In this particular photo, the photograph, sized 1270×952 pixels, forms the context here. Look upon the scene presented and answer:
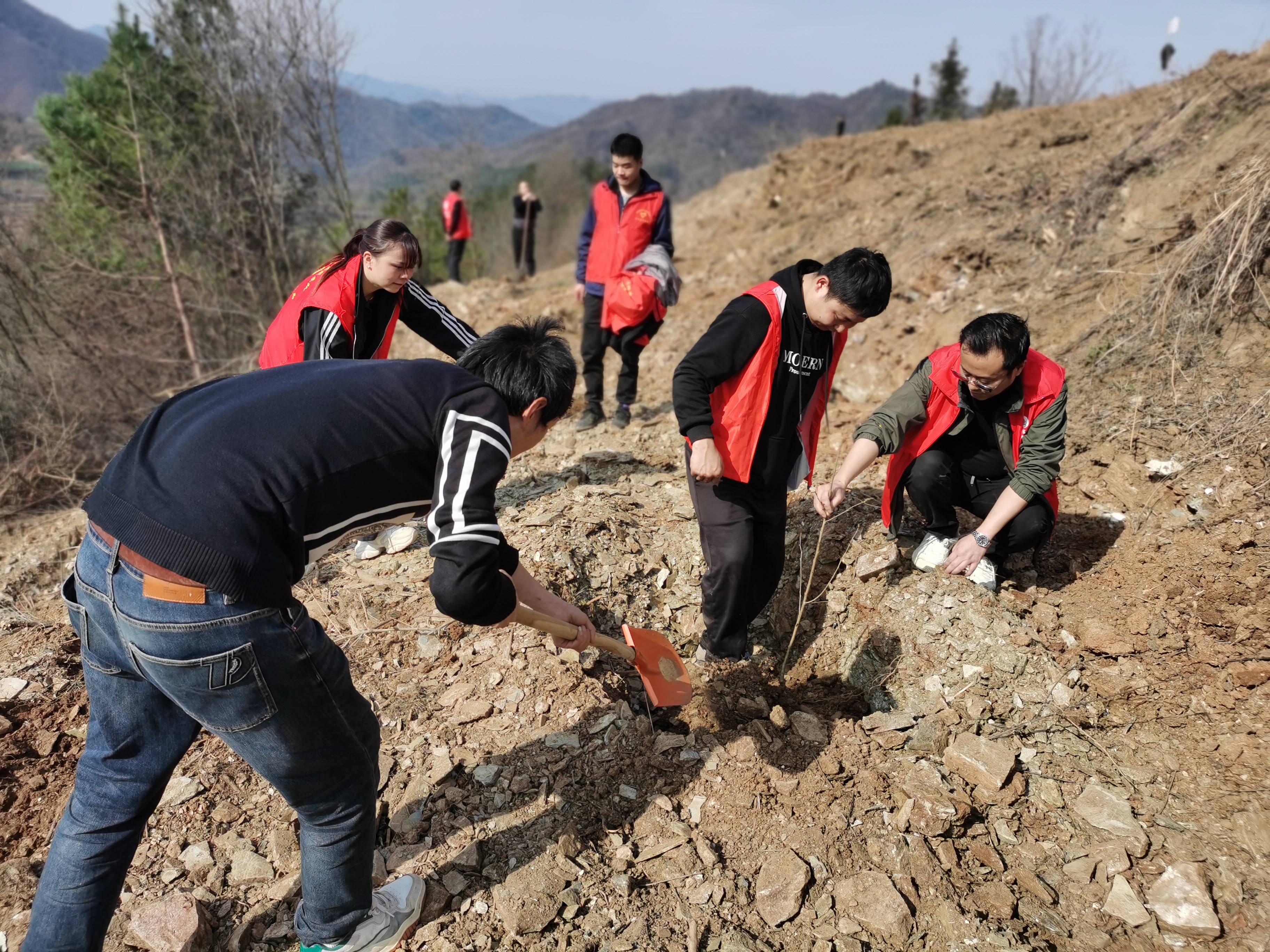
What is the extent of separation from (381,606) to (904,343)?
158 inches

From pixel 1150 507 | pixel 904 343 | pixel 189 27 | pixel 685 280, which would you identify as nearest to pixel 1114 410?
pixel 1150 507

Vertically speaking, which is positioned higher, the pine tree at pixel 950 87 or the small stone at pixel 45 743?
the pine tree at pixel 950 87

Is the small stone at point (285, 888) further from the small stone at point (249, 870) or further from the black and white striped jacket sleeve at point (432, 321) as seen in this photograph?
the black and white striped jacket sleeve at point (432, 321)

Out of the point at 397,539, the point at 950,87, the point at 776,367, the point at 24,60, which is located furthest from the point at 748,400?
the point at 24,60

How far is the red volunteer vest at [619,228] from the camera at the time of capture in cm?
444

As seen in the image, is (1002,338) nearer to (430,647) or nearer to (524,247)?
(430,647)

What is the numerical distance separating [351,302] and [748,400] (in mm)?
1602

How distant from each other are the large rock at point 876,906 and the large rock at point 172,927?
5.59 feet

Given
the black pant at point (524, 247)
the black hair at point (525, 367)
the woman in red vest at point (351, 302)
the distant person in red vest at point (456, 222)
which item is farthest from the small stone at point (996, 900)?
the black pant at point (524, 247)

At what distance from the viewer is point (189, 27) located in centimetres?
1317

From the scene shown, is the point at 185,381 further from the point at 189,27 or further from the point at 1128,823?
the point at 1128,823

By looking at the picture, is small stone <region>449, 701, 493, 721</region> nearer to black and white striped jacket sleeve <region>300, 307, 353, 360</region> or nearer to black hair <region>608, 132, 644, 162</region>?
black and white striped jacket sleeve <region>300, 307, 353, 360</region>

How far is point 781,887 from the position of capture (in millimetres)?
2119

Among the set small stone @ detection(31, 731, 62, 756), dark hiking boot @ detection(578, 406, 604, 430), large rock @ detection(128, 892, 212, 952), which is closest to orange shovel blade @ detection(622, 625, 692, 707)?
large rock @ detection(128, 892, 212, 952)
